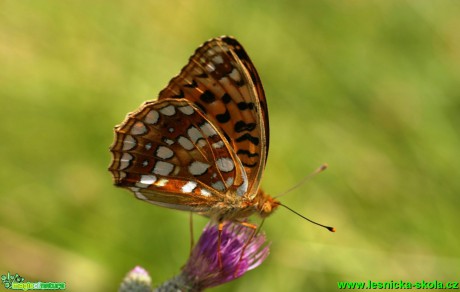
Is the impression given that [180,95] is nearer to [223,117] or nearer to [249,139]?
[223,117]

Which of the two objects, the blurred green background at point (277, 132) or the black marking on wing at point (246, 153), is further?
the blurred green background at point (277, 132)

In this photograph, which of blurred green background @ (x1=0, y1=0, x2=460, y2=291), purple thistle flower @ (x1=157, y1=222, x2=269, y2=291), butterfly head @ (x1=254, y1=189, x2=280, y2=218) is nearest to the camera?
purple thistle flower @ (x1=157, y1=222, x2=269, y2=291)

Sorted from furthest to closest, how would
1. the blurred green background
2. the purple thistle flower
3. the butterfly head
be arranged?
the blurred green background, the butterfly head, the purple thistle flower

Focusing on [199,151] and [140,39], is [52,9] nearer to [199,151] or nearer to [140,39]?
[140,39]
